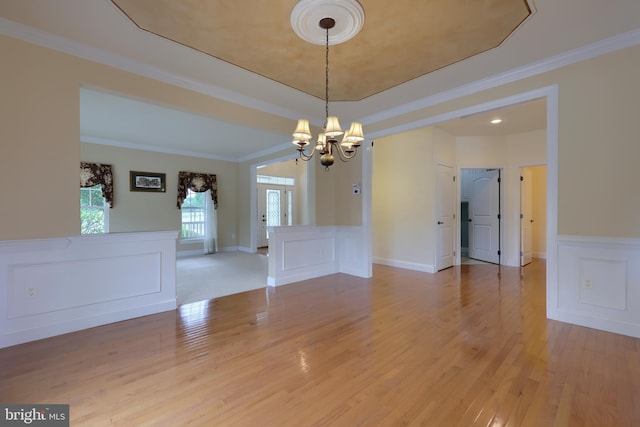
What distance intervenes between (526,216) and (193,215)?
8241mm

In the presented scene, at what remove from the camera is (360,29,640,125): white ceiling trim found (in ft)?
8.45

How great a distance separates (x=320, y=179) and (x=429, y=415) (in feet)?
13.1

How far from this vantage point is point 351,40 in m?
2.58

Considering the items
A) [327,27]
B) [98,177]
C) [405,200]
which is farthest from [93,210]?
[405,200]

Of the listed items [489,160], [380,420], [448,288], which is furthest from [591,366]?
[489,160]

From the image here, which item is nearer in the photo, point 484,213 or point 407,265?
point 407,265

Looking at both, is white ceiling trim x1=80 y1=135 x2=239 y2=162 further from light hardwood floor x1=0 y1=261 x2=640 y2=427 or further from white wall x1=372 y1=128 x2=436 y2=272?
light hardwood floor x1=0 y1=261 x2=640 y2=427

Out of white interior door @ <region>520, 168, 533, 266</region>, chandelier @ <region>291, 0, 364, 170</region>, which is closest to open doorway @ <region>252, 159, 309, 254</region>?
white interior door @ <region>520, 168, 533, 266</region>

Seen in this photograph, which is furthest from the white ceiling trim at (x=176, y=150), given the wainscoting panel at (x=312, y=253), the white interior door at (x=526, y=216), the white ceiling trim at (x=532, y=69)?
the white interior door at (x=526, y=216)

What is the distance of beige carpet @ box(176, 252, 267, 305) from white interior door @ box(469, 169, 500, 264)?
4.95m

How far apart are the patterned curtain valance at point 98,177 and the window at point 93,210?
0.16m

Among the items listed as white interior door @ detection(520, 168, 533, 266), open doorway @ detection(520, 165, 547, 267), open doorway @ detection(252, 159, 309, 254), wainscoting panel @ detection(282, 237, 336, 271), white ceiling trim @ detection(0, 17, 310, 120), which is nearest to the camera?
white ceiling trim @ detection(0, 17, 310, 120)

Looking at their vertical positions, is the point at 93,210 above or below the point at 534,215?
above

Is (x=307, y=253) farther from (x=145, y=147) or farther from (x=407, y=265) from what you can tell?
(x=145, y=147)
